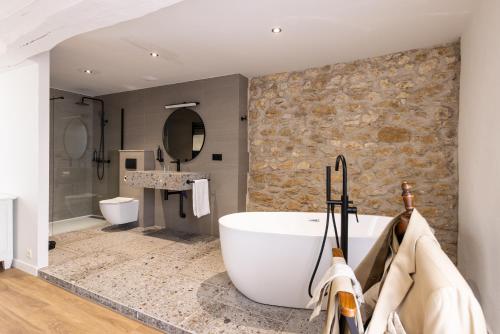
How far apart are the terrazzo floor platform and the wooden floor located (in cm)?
7

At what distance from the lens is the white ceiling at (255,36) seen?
2.08 meters

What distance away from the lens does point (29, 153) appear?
268 cm

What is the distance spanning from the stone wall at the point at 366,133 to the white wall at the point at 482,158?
0.74ft

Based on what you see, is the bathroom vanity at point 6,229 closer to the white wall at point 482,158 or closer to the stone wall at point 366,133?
the stone wall at point 366,133

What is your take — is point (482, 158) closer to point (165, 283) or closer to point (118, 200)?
point (165, 283)

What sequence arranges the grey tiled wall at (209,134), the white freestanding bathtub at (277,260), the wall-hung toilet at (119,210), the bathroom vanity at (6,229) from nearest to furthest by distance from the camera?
1. the white freestanding bathtub at (277,260)
2. the bathroom vanity at (6,229)
3. the grey tiled wall at (209,134)
4. the wall-hung toilet at (119,210)

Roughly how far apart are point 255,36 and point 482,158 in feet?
6.74

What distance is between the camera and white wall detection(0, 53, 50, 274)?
2.62 meters

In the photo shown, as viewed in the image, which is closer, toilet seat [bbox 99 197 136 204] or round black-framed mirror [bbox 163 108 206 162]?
round black-framed mirror [bbox 163 108 206 162]

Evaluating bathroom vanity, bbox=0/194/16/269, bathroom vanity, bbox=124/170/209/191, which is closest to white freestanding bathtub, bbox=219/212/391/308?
Result: bathroom vanity, bbox=124/170/209/191

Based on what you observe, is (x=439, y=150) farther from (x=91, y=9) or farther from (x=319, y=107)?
(x=91, y=9)

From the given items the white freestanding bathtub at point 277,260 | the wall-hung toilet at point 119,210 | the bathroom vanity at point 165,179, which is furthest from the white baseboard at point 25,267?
the white freestanding bathtub at point 277,260

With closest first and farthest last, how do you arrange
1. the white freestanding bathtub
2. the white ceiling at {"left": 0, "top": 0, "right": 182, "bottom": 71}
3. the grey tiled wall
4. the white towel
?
the white ceiling at {"left": 0, "top": 0, "right": 182, "bottom": 71} → the white freestanding bathtub → the white towel → the grey tiled wall

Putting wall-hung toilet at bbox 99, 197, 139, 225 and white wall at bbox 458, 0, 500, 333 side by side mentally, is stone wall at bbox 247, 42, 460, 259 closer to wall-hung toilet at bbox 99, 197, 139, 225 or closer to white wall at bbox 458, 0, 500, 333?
white wall at bbox 458, 0, 500, 333
